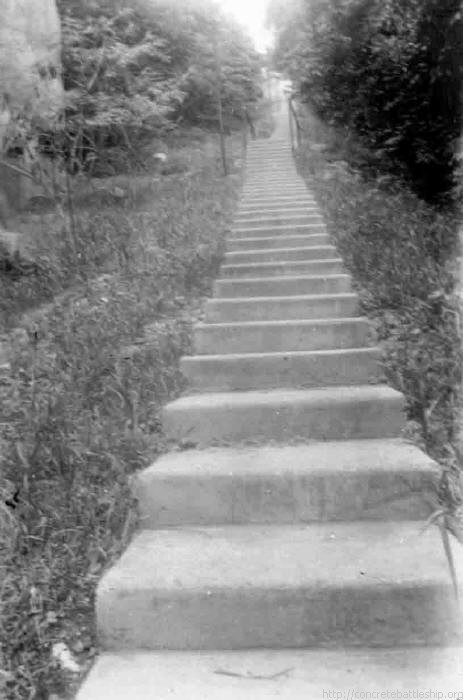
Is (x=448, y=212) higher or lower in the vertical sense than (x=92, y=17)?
lower

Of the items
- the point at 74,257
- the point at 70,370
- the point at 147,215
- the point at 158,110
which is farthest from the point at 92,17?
the point at 70,370

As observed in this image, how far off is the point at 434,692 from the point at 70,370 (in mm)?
2187

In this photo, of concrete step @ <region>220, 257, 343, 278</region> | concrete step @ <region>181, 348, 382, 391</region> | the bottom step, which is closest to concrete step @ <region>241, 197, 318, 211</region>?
concrete step @ <region>220, 257, 343, 278</region>

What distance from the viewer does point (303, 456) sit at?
2.64m

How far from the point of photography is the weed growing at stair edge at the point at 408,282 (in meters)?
2.84

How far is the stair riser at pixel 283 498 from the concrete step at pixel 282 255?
2.71 m

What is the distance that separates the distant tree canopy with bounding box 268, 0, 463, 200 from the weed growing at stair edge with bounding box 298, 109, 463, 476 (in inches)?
12.9

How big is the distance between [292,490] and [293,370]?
0.93 m

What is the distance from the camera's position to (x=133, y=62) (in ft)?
21.4

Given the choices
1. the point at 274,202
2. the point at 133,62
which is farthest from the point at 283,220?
the point at 133,62

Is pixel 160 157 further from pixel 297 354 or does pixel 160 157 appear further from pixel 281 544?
pixel 281 544

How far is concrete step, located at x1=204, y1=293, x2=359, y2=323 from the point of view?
3979 millimetres

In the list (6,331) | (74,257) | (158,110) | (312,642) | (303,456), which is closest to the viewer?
(312,642)

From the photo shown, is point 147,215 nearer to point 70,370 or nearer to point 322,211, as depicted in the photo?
point 322,211
